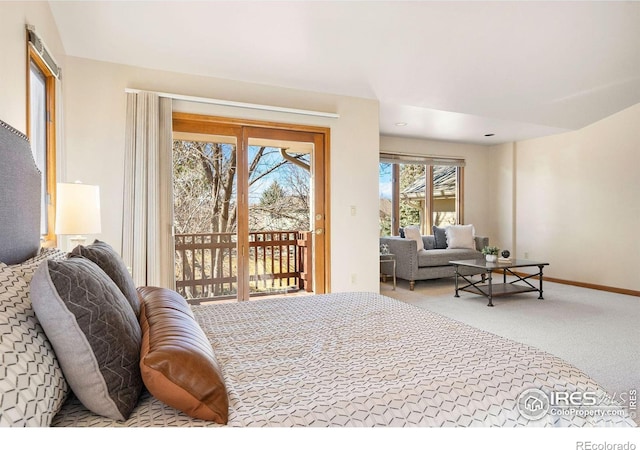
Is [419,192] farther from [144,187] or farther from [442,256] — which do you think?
[144,187]

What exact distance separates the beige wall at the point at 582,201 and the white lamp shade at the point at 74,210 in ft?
21.0

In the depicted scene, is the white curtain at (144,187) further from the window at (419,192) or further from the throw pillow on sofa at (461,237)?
the throw pillow on sofa at (461,237)

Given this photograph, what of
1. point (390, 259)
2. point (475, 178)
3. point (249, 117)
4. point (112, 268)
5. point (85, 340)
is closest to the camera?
point (85, 340)

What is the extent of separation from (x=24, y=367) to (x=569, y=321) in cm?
440

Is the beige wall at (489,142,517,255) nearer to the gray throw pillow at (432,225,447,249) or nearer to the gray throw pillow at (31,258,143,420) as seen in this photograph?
the gray throw pillow at (432,225,447,249)

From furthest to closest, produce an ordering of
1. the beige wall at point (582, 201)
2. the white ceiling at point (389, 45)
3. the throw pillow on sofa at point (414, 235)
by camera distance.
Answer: the throw pillow on sofa at point (414, 235) → the beige wall at point (582, 201) → the white ceiling at point (389, 45)

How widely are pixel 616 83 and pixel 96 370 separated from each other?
5610 millimetres

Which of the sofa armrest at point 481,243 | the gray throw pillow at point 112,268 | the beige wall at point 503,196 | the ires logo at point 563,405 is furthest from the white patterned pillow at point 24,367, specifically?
the beige wall at point 503,196

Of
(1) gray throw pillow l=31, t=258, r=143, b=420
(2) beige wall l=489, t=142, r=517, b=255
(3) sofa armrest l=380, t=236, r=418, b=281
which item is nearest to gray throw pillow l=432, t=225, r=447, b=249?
(3) sofa armrest l=380, t=236, r=418, b=281

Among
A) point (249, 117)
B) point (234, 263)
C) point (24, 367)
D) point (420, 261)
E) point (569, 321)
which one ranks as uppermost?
point (249, 117)

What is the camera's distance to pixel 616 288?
5.20 meters

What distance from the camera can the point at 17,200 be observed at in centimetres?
153

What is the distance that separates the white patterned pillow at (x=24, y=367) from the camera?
69 centimetres

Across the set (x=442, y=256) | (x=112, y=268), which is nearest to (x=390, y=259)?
(x=442, y=256)
